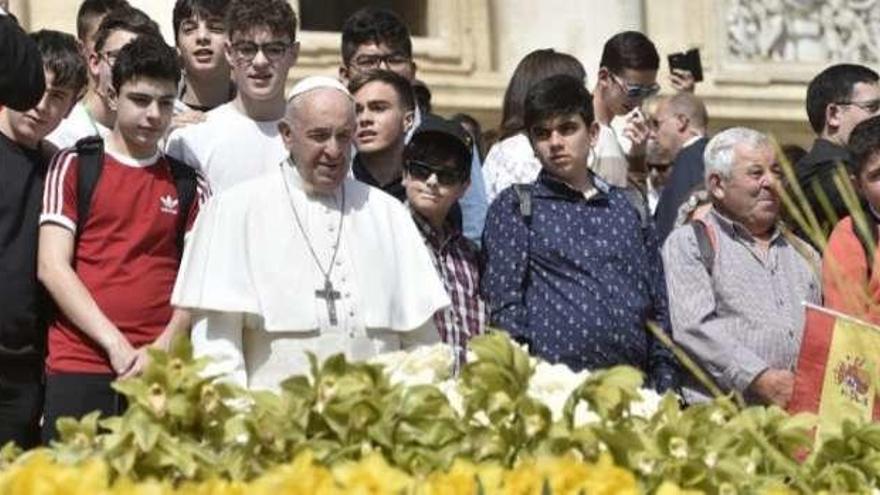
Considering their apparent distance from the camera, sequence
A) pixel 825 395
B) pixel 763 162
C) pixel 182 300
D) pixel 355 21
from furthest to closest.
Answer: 1. pixel 355 21
2. pixel 763 162
3. pixel 182 300
4. pixel 825 395

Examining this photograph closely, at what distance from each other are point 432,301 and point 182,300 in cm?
71

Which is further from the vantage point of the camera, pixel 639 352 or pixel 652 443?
pixel 639 352

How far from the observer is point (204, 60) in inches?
374

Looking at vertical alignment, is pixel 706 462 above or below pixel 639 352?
above

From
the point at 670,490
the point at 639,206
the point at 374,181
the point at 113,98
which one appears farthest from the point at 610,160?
the point at 670,490

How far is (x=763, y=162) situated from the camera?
29.7 ft

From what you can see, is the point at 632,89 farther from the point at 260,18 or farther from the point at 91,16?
the point at 260,18

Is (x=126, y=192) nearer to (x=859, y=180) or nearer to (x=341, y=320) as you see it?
(x=341, y=320)

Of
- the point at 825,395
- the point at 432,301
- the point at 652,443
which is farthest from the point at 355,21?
the point at 652,443

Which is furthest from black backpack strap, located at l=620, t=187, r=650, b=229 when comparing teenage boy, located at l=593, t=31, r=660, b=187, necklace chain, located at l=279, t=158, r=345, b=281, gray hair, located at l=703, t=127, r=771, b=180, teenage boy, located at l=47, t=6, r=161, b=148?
teenage boy, located at l=593, t=31, r=660, b=187

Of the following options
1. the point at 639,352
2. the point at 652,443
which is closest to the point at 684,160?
the point at 639,352

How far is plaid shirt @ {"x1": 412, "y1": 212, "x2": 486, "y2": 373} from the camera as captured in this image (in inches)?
335

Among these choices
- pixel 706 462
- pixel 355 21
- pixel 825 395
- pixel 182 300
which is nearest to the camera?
pixel 706 462

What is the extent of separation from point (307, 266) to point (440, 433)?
2.37m
